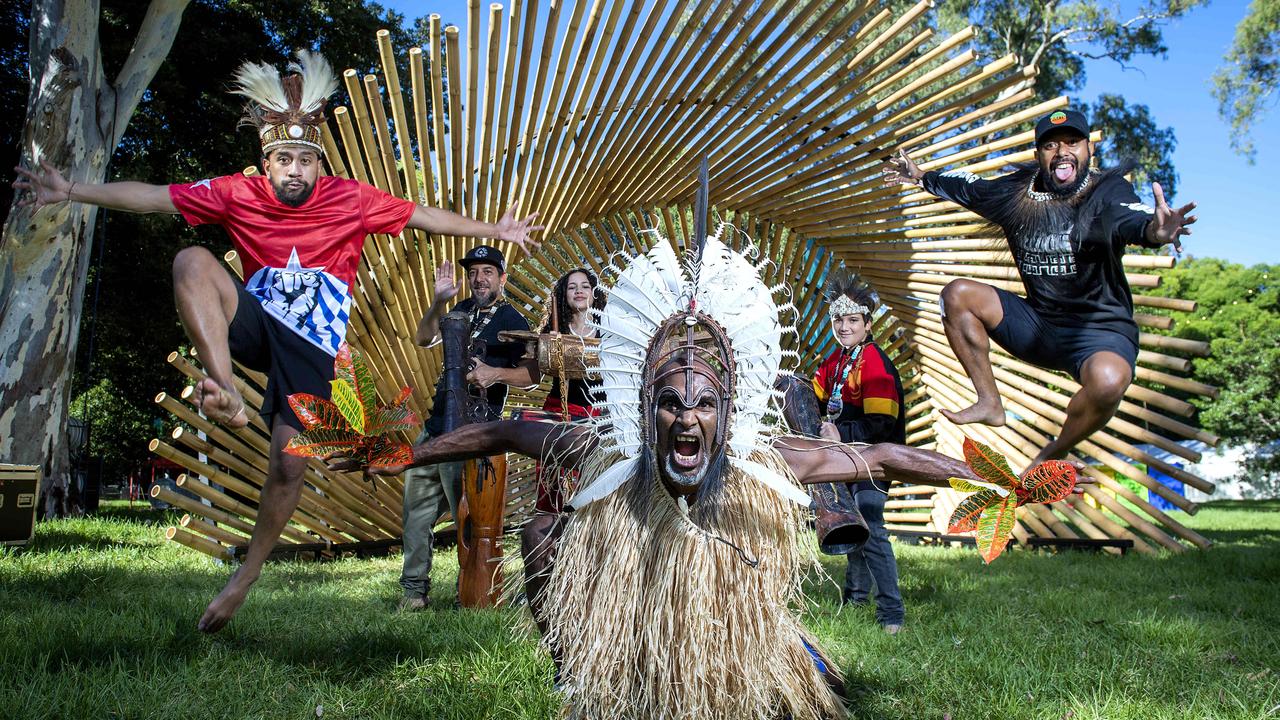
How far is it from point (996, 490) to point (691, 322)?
3.28ft

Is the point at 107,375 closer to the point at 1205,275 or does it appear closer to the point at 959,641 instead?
the point at 959,641

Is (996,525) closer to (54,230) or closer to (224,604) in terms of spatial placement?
(224,604)

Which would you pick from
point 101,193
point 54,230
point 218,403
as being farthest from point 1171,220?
point 54,230

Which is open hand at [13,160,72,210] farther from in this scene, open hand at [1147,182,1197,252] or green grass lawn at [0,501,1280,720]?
open hand at [1147,182,1197,252]

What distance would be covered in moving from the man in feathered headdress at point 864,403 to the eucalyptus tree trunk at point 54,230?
624cm

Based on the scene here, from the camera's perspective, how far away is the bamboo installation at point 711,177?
5031mm

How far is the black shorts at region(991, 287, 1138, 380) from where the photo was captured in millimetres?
3262

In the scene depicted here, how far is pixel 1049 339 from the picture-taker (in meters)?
3.39

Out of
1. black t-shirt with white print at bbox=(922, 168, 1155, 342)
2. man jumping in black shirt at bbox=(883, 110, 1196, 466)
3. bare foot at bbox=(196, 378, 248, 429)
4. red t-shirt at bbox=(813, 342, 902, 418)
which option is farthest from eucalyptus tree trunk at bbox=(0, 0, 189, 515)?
black t-shirt with white print at bbox=(922, 168, 1155, 342)

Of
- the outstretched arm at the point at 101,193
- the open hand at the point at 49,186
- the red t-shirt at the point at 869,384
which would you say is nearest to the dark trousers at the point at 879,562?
the red t-shirt at the point at 869,384

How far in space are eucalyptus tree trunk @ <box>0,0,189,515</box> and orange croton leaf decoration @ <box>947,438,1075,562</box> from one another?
737 centimetres

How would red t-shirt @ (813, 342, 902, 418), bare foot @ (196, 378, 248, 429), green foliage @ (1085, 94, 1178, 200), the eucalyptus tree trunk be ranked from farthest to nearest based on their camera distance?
1. green foliage @ (1085, 94, 1178, 200)
2. the eucalyptus tree trunk
3. red t-shirt @ (813, 342, 902, 418)
4. bare foot @ (196, 378, 248, 429)

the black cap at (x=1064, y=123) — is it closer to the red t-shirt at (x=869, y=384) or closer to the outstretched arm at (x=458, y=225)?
the red t-shirt at (x=869, y=384)

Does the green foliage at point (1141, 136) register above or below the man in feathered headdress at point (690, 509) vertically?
above
